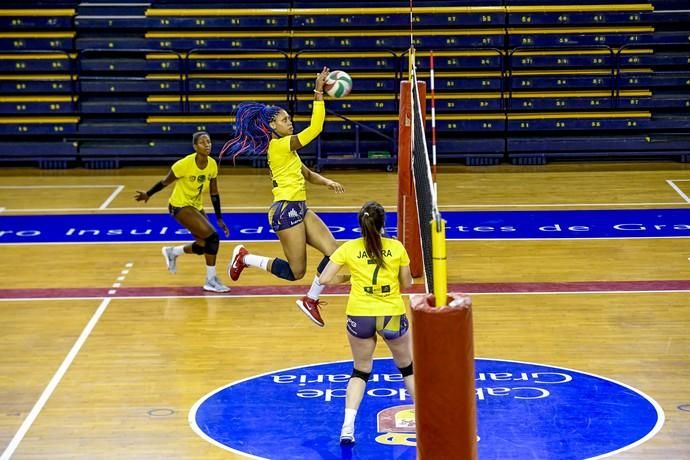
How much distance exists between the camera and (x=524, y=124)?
21953 mm

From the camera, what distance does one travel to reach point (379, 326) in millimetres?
8195

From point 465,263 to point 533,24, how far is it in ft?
31.7

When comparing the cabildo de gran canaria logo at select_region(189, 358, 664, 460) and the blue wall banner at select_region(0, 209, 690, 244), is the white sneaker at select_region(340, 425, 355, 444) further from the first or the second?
the blue wall banner at select_region(0, 209, 690, 244)

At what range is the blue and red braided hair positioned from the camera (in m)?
11.1

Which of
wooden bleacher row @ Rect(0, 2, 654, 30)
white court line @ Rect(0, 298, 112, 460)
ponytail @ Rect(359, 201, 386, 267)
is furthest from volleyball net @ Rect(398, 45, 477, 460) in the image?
wooden bleacher row @ Rect(0, 2, 654, 30)

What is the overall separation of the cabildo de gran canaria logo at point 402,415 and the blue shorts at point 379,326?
0.84 meters

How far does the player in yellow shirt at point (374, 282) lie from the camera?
8.14 meters

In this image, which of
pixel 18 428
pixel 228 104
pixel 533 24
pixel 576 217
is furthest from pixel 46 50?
pixel 18 428

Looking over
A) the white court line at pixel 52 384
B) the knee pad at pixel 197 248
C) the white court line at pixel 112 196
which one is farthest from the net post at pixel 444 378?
the white court line at pixel 112 196

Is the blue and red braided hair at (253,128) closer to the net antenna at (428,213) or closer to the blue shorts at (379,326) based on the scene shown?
the net antenna at (428,213)

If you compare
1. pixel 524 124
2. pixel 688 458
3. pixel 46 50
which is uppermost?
pixel 46 50

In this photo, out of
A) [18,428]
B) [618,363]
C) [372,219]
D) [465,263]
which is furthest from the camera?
[465,263]

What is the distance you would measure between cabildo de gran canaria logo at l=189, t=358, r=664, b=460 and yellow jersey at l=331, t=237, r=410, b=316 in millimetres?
1020

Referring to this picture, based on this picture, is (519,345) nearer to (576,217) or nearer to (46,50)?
(576,217)
